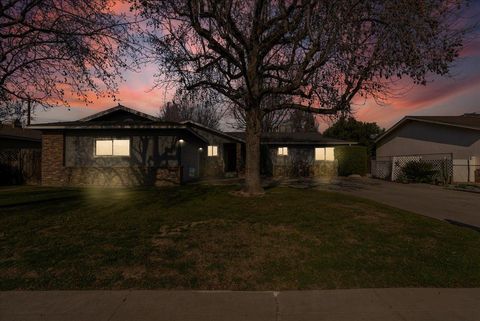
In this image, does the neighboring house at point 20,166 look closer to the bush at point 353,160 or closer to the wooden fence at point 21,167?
the wooden fence at point 21,167

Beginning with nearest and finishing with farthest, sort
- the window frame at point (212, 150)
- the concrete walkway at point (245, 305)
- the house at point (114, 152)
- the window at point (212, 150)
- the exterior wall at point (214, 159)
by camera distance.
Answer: the concrete walkway at point (245, 305) < the house at point (114, 152) < the exterior wall at point (214, 159) < the window frame at point (212, 150) < the window at point (212, 150)

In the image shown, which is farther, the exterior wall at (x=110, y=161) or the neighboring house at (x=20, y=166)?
the neighboring house at (x=20, y=166)

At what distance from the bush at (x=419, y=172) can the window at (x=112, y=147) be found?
57.1ft

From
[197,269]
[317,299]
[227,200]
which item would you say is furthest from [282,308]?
[227,200]

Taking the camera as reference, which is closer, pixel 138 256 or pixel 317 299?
pixel 317 299

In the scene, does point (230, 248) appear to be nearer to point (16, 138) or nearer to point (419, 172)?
point (419, 172)

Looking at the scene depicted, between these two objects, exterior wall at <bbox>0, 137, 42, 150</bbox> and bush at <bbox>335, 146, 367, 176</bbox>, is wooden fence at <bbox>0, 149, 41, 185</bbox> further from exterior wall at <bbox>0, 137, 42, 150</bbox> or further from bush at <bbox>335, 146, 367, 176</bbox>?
bush at <bbox>335, 146, 367, 176</bbox>

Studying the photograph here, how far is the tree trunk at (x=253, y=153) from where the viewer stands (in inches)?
535

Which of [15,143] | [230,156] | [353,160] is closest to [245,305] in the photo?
[353,160]

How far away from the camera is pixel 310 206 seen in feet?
36.3

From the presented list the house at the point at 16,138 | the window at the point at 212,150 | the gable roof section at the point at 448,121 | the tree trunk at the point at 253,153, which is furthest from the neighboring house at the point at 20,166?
the gable roof section at the point at 448,121

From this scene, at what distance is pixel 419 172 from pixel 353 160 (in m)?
6.17

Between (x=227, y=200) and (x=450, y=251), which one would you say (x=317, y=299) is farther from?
(x=227, y=200)

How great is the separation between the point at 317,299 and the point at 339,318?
618 millimetres
